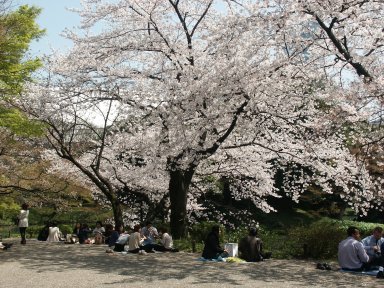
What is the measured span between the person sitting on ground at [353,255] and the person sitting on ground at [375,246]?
22 centimetres

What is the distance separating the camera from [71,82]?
14.3m

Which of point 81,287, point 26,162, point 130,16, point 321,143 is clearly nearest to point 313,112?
point 321,143

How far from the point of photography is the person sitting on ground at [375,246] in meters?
9.16

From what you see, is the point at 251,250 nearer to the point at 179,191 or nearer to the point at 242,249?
the point at 242,249

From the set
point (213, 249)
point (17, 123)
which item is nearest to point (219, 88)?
point (213, 249)

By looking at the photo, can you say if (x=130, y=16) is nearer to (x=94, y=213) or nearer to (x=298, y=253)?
(x=298, y=253)

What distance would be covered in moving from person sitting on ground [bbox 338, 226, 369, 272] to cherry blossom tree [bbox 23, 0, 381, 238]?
8.77 feet

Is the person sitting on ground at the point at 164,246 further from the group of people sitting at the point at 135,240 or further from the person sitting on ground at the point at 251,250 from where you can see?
the person sitting on ground at the point at 251,250

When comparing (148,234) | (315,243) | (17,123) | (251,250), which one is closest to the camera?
(251,250)

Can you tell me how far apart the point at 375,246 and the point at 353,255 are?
2.26 ft

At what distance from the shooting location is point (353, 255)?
9.23m

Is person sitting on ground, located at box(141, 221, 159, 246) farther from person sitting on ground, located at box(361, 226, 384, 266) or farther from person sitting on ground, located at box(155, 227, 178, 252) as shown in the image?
person sitting on ground, located at box(361, 226, 384, 266)

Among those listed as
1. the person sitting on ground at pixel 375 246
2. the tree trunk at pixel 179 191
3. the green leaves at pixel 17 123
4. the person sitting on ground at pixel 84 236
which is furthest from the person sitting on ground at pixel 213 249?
the green leaves at pixel 17 123

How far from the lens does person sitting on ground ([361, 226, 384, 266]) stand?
30.1 feet
